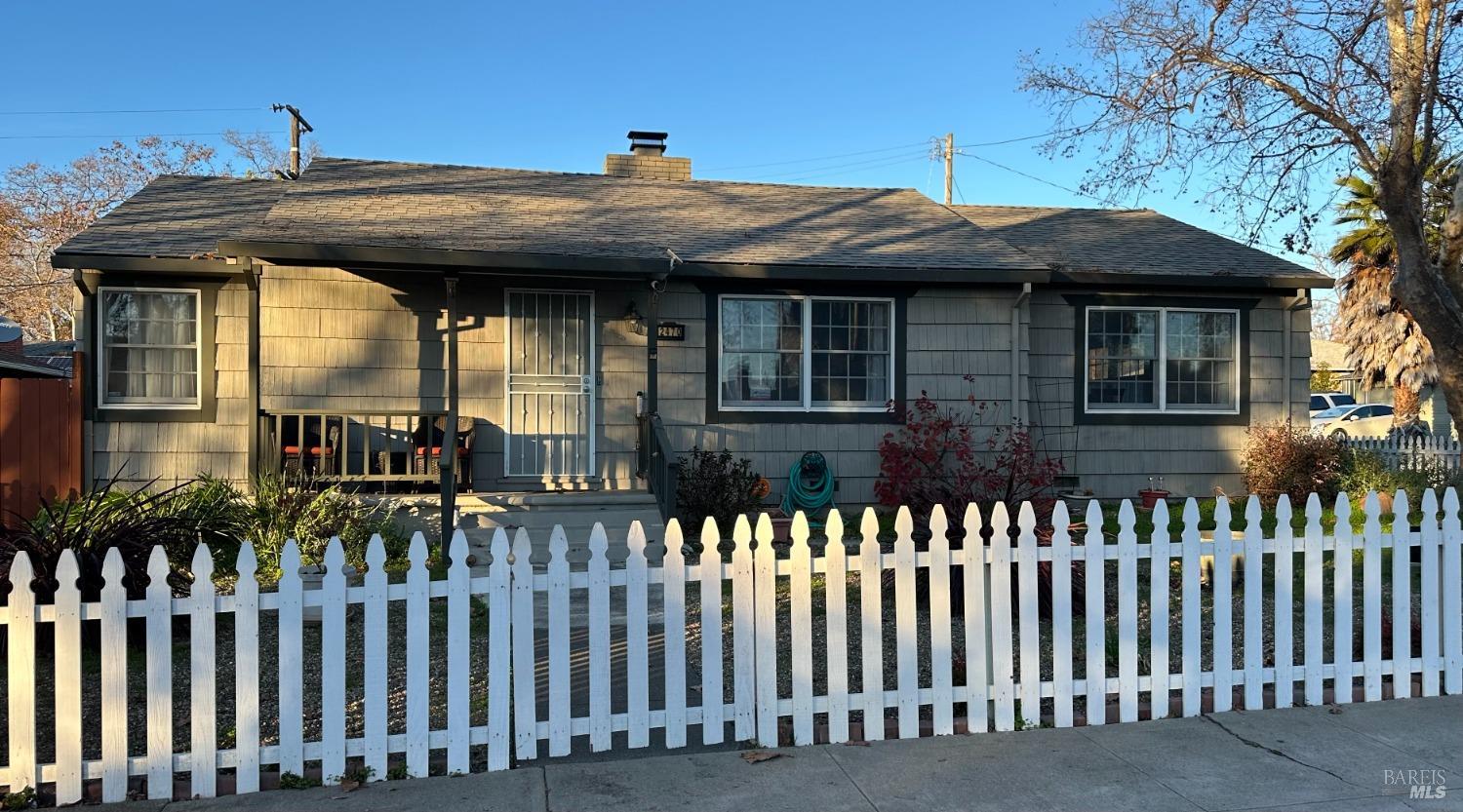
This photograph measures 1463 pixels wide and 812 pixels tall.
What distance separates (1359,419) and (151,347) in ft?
90.9

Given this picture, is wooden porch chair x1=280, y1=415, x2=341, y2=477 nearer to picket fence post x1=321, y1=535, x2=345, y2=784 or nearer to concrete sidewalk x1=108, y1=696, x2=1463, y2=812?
picket fence post x1=321, y1=535, x2=345, y2=784

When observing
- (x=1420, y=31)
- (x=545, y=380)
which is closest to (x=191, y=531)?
(x=545, y=380)

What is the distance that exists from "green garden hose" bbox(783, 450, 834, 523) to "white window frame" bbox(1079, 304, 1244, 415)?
134 inches

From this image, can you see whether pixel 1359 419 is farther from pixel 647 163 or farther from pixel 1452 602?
pixel 1452 602

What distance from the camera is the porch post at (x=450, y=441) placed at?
29.7 feet

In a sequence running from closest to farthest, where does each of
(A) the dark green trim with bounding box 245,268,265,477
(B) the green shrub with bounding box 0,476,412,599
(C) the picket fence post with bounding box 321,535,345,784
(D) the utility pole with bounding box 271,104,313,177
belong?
(C) the picket fence post with bounding box 321,535,345,784
(B) the green shrub with bounding box 0,476,412,599
(A) the dark green trim with bounding box 245,268,265,477
(D) the utility pole with bounding box 271,104,313,177

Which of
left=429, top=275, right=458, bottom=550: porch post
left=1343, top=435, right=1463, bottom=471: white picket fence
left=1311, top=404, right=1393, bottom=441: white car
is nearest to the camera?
left=429, top=275, right=458, bottom=550: porch post

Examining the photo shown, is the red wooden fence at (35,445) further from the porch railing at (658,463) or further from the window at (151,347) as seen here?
the porch railing at (658,463)

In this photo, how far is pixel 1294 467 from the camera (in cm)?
1217

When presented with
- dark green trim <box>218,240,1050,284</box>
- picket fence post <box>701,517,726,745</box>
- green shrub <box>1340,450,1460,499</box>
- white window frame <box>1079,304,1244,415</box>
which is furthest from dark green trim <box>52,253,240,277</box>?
green shrub <box>1340,450,1460,499</box>

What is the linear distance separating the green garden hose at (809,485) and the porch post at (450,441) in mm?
3638

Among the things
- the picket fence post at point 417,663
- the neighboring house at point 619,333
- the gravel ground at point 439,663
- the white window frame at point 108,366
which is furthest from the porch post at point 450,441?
the picket fence post at point 417,663

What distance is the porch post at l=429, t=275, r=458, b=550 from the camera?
9055 mm

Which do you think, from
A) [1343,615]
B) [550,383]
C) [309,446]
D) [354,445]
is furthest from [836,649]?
[354,445]
